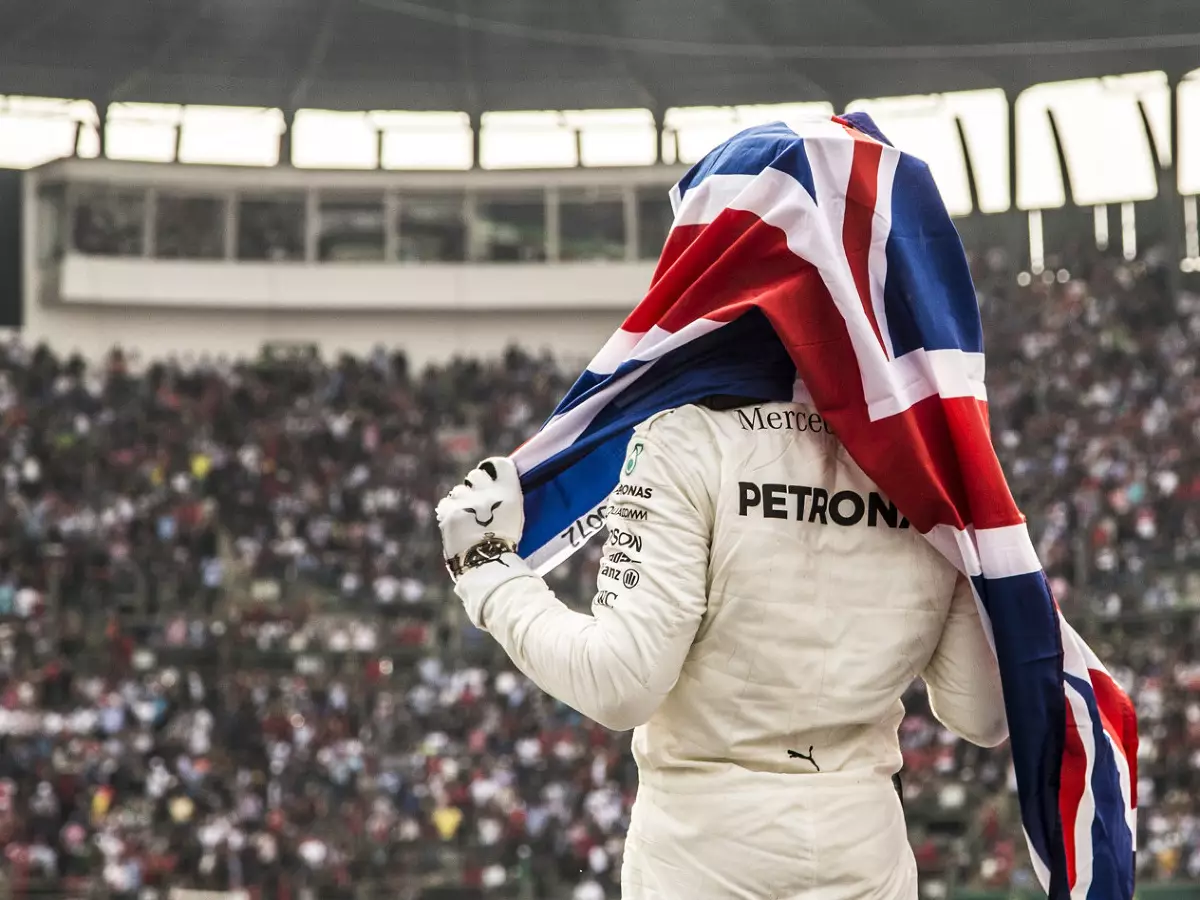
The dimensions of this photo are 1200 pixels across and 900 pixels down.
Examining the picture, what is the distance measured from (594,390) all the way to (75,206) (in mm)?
25556

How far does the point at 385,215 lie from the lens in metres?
27.0

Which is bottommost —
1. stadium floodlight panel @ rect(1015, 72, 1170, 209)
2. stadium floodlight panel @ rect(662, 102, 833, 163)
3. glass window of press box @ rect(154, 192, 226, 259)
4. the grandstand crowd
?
the grandstand crowd

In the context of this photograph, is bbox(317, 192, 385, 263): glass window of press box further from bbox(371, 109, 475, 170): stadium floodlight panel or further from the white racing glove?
the white racing glove

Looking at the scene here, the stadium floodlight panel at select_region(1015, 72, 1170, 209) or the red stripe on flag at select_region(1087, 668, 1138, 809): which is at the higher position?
the stadium floodlight panel at select_region(1015, 72, 1170, 209)

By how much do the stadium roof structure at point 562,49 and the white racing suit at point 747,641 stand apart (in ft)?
73.1

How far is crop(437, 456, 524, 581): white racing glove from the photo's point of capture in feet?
6.61

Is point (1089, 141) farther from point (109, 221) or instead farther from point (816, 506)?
point (816, 506)

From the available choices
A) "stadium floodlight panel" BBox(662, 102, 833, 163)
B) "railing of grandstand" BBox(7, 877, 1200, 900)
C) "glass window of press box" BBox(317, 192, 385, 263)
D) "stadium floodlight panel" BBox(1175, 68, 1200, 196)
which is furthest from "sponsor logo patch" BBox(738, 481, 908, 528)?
"stadium floodlight panel" BBox(662, 102, 833, 163)

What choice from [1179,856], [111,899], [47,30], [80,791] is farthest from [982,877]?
[47,30]

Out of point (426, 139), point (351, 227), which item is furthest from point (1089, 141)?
point (351, 227)

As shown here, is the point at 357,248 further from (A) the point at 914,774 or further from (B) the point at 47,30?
(A) the point at 914,774

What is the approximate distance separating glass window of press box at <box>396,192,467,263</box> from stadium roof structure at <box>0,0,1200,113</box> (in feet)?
5.56

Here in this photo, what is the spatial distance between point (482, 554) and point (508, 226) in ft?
83.4

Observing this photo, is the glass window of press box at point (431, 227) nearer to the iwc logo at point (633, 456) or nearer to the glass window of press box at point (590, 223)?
the glass window of press box at point (590, 223)
